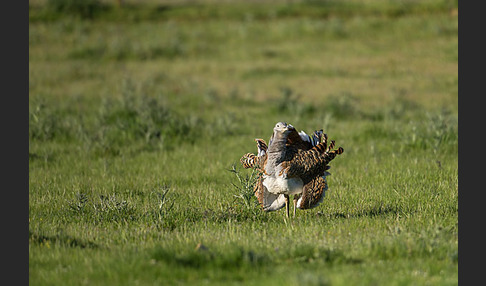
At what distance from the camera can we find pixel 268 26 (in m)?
34.2

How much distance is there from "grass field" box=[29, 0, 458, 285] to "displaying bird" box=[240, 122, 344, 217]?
35cm

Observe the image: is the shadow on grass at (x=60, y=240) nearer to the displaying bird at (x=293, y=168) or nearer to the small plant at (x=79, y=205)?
the small plant at (x=79, y=205)

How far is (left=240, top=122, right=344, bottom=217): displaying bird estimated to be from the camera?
712 centimetres

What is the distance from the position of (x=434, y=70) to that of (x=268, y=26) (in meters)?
12.7

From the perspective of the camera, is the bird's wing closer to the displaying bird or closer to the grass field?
the displaying bird

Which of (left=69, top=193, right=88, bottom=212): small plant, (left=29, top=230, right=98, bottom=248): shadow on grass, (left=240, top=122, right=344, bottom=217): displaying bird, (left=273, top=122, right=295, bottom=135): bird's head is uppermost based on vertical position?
(left=273, top=122, right=295, bottom=135): bird's head

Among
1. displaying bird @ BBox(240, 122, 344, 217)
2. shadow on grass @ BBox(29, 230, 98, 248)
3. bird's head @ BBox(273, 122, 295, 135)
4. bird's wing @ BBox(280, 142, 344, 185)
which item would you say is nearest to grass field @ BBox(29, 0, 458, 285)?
shadow on grass @ BBox(29, 230, 98, 248)

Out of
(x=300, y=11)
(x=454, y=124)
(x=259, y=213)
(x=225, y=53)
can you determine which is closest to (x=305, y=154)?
(x=259, y=213)

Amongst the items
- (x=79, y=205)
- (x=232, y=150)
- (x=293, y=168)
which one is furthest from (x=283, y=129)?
(x=232, y=150)

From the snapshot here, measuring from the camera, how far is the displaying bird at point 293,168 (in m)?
7.12

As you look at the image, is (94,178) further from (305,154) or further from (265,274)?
(265,274)

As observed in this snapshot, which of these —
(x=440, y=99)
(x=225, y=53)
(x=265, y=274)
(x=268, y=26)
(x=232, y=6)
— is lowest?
(x=265, y=274)

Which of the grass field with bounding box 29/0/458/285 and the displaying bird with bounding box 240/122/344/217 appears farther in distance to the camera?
the displaying bird with bounding box 240/122/344/217

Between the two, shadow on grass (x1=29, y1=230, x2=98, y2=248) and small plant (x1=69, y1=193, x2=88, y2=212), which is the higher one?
small plant (x1=69, y1=193, x2=88, y2=212)
